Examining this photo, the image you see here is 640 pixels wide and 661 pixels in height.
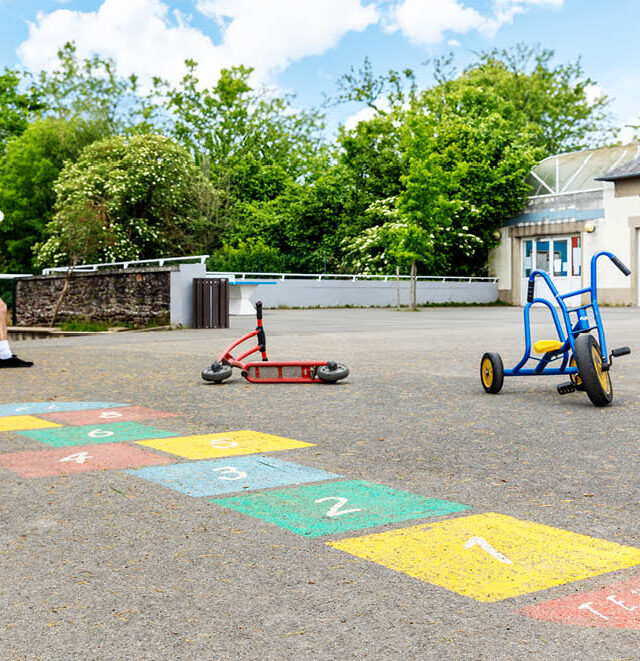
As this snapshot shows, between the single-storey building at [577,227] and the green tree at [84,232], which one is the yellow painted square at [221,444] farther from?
the single-storey building at [577,227]

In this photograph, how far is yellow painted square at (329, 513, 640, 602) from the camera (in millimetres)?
3475

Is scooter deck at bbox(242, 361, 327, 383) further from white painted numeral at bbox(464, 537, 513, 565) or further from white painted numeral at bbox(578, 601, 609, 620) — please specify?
white painted numeral at bbox(578, 601, 609, 620)

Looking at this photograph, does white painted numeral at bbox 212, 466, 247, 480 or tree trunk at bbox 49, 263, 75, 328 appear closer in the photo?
white painted numeral at bbox 212, 466, 247, 480

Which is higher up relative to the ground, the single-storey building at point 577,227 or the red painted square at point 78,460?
the single-storey building at point 577,227

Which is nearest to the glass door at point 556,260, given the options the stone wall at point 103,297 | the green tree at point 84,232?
the green tree at point 84,232

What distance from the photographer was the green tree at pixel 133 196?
38.4 m

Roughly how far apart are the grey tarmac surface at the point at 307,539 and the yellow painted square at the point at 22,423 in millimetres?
583

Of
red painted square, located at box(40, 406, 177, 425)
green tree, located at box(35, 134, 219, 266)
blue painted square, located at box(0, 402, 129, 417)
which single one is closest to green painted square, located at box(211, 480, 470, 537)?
red painted square, located at box(40, 406, 177, 425)

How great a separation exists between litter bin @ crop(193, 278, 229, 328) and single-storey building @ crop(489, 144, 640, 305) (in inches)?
841

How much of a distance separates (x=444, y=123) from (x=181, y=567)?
4198 cm

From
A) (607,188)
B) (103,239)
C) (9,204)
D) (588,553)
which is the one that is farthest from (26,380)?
(9,204)

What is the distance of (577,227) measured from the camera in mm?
39938

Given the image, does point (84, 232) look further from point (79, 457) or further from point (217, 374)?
point (79, 457)

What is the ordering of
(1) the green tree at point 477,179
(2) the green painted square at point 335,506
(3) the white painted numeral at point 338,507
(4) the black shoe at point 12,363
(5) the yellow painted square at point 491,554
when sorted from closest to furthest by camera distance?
(5) the yellow painted square at point 491,554
(2) the green painted square at point 335,506
(3) the white painted numeral at point 338,507
(4) the black shoe at point 12,363
(1) the green tree at point 477,179
